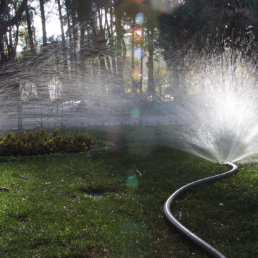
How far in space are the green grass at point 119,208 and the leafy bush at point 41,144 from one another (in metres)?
0.61

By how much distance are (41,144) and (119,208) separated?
14.1ft

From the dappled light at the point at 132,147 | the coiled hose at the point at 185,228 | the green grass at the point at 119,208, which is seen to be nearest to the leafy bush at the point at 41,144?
the dappled light at the point at 132,147

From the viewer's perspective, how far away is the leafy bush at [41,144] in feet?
26.9

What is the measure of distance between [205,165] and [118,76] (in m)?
12.3

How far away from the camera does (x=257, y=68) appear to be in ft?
59.8

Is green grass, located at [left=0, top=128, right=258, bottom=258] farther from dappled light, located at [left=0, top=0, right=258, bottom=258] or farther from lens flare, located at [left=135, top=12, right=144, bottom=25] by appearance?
lens flare, located at [left=135, top=12, right=144, bottom=25]

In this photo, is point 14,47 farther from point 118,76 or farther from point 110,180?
point 110,180

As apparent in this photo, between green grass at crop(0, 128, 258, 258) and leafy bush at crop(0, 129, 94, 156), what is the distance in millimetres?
609

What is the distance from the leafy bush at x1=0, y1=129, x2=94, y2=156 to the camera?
8.19 m

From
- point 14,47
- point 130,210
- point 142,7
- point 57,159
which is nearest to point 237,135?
point 57,159

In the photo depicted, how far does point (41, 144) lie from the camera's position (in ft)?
27.5

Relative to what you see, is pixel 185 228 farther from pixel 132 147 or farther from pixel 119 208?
pixel 132 147

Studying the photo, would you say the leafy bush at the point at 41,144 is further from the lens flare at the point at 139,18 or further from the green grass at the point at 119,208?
the lens flare at the point at 139,18

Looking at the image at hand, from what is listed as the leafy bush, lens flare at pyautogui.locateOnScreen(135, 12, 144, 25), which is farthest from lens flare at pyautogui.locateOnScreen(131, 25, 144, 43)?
the leafy bush
